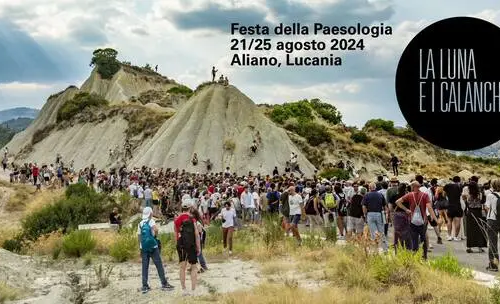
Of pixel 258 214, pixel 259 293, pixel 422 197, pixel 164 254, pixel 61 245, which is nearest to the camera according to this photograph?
pixel 259 293

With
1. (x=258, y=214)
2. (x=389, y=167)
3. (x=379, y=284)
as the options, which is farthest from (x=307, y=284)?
(x=389, y=167)

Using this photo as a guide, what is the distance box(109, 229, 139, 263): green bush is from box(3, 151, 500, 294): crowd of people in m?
1.64

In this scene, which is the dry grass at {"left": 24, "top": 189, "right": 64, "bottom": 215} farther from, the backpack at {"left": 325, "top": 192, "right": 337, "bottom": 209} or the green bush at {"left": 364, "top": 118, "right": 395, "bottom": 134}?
the green bush at {"left": 364, "top": 118, "right": 395, "bottom": 134}

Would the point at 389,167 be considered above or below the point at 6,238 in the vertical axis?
above

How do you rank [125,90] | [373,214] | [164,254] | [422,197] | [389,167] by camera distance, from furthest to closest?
[125,90] < [389,167] < [164,254] < [373,214] < [422,197]

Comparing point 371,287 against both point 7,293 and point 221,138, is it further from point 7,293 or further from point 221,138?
point 221,138

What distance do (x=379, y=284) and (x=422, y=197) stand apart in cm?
202

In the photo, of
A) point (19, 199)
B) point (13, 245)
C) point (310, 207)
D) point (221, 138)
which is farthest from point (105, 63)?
point (310, 207)

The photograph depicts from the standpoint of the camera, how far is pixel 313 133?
66.4 meters

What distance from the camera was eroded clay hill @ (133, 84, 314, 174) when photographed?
52.9 m

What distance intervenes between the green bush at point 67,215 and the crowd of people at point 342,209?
1926 mm

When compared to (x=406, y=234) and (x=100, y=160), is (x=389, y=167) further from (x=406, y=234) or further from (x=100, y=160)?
(x=406, y=234)

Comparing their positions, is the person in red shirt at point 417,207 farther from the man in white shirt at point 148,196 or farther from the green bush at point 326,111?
the green bush at point 326,111

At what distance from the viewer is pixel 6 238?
24406 millimetres
